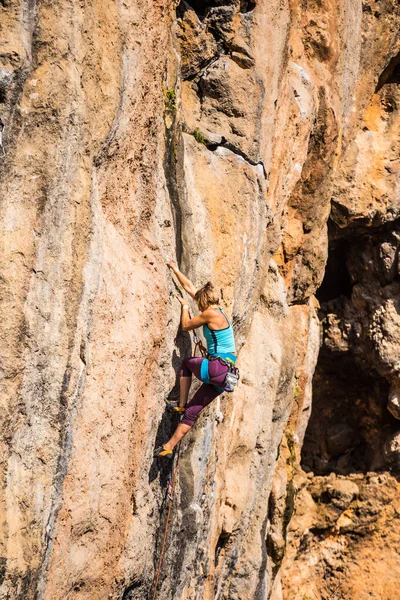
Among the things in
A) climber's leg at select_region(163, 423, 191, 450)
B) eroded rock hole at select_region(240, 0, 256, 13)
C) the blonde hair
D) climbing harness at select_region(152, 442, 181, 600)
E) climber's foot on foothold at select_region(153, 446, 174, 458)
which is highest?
eroded rock hole at select_region(240, 0, 256, 13)

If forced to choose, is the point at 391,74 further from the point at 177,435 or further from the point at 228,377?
the point at 177,435

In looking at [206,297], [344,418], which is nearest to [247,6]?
[206,297]

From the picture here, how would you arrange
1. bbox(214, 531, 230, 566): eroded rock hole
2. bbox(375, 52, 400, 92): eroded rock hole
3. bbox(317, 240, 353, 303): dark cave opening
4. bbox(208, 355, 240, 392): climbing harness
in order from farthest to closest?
bbox(317, 240, 353, 303): dark cave opening
bbox(375, 52, 400, 92): eroded rock hole
bbox(214, 531, 230, 566): eroded rock hole
bbox(208, 355, 240, 392): climbing harness

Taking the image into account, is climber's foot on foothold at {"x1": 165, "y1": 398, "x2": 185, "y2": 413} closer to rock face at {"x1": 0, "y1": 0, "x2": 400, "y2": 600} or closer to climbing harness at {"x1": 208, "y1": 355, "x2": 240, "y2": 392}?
rock face at {"x1": 0, "y1": 0, "x2": 400, "y2": 600}

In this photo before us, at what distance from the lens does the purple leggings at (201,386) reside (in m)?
6.65

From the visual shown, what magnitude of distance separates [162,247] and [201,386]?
1297mm

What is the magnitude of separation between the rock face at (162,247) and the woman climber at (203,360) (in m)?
0.15

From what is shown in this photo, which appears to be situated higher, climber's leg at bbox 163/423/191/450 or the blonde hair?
the blonde hair

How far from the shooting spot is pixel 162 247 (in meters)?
6.73

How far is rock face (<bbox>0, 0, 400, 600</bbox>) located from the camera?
511cm

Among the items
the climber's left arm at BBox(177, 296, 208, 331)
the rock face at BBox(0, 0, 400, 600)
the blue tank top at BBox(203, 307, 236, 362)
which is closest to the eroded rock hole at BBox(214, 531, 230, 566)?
the rock face at BBox(0, 0, 400, 600)

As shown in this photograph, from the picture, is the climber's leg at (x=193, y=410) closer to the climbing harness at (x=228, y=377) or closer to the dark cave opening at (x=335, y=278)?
the climbing harness at (x=228, y=377)

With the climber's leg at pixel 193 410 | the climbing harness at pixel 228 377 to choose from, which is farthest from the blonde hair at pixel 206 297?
the climber's leg at pixel 193 410

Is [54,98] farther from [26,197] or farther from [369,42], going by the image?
[369,42]
